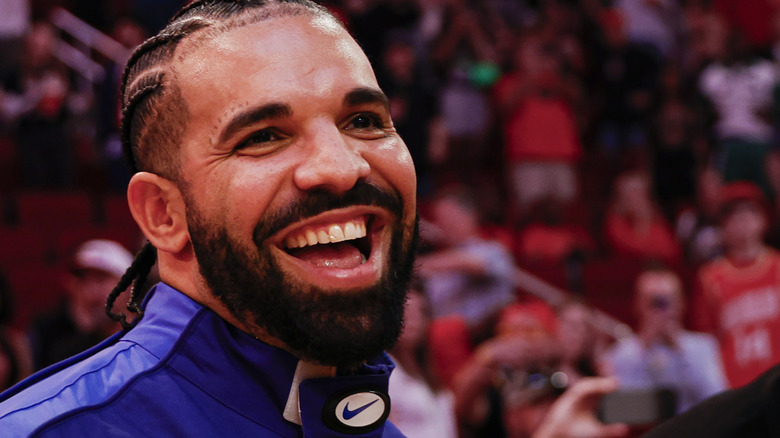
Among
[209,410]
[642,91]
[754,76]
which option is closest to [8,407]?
[209,410]

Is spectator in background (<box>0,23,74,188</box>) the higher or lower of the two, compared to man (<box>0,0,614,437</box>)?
lower

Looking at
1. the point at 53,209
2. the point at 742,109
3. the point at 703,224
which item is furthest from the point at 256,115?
the point at 742,109

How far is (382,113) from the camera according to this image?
1.39m

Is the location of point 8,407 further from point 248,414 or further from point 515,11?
point 515,11

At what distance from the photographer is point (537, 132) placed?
780 centimetres

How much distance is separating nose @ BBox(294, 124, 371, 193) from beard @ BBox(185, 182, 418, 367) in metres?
0.02

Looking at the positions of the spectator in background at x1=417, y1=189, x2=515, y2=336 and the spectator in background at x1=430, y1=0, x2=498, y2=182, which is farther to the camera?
the spectator in background at x1=430, y1=0, x2=498, y2=182

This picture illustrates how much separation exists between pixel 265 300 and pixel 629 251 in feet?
21.7

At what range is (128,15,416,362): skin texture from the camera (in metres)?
1.28

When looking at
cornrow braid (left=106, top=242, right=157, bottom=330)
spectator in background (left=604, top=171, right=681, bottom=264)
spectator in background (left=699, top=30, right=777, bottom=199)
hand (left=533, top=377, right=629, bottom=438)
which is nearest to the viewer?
cornrow braid (left=106, top=242, right=157, bottom=330)

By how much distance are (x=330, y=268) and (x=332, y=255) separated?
0.03 metres

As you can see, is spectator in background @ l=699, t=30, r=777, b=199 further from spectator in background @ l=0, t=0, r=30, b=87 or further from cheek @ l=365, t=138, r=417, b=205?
cheek @ l=365, t=138, r=417, b=205

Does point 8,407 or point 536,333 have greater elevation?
point 8,407

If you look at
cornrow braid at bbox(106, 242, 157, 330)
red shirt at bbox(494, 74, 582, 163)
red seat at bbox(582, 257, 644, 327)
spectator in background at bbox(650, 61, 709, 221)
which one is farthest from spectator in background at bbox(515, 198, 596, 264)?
cornrow braid at bbox(106, 242, 157, 330)
